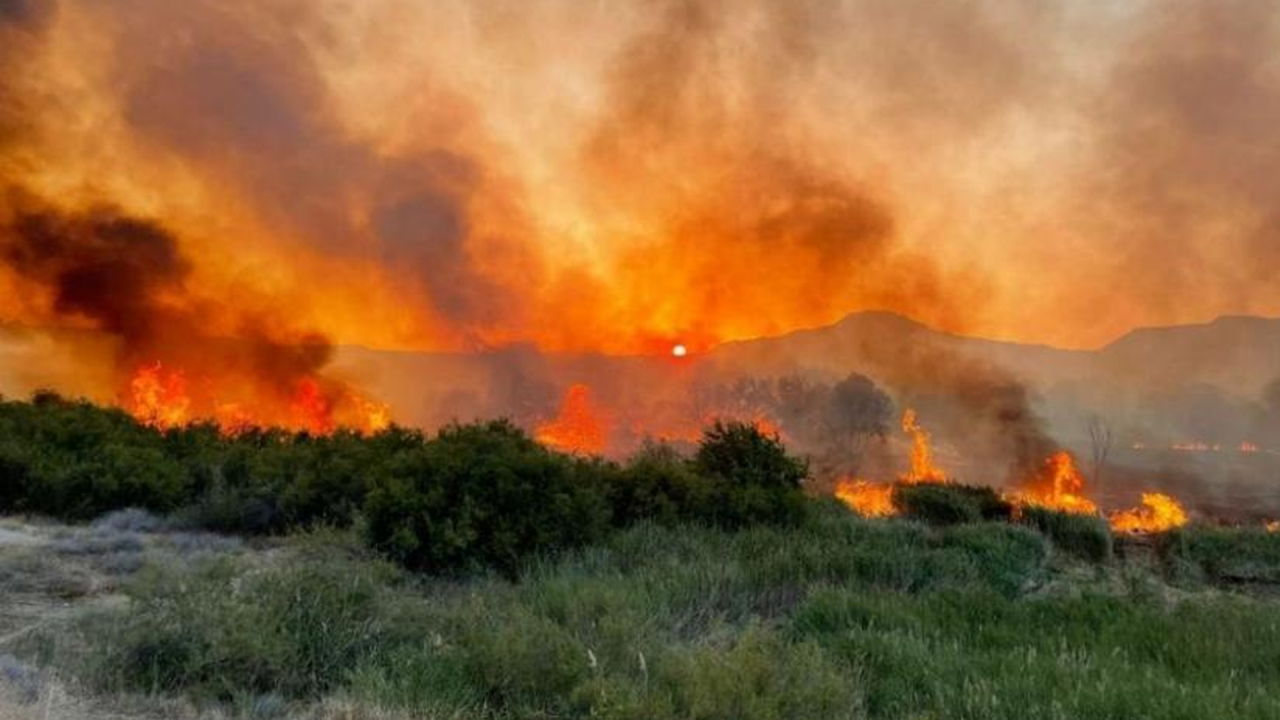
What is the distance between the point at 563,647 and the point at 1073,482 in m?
40.1

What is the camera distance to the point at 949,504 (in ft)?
69.6

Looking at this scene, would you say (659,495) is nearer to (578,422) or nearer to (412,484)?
(412,484)

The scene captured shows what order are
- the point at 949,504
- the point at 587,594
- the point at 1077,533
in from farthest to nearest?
1. the point at 949,504
2. the point at 1077,533
3. the point at 587,594

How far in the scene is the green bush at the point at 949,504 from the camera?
20.4 metres

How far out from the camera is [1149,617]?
28.1 ft

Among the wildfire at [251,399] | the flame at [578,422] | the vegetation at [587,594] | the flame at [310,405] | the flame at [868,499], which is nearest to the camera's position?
the vegetation at [587,594]

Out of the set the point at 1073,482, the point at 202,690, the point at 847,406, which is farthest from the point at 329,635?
the point at 847,406

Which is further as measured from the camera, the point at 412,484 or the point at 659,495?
the point at 659,495

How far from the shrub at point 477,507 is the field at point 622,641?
50 centimetres

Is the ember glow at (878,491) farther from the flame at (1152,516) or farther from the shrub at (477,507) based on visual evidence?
the shrub at (477,507)

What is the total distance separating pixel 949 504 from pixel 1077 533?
4.11 metres

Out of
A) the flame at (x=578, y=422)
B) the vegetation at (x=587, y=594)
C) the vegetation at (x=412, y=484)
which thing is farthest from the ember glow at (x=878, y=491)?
the flame at (x=578, y=422)

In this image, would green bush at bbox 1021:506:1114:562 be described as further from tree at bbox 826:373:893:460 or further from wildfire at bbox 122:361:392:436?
tree at bbox 826:373:893:460

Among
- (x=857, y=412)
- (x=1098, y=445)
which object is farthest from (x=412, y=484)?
(x=857, y=412)
